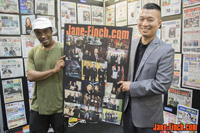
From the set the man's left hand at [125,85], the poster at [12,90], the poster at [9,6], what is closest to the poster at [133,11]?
the man's left hand at [125,85]

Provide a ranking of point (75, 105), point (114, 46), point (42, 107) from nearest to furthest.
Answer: point (114, 46) → point (75, 105) → point (42, 107)

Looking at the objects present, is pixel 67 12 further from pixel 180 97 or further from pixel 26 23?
pixel 180 97

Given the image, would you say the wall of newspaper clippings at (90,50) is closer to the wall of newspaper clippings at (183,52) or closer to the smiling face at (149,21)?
the wall of newspaper clippings at (183,52)

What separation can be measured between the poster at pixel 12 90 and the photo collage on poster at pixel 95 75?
1.21 meters

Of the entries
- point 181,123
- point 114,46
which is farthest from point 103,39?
point 181,123

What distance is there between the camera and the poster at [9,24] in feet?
6.13

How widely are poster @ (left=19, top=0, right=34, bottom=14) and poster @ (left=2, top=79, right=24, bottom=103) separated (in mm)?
973

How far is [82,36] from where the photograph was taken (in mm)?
1112

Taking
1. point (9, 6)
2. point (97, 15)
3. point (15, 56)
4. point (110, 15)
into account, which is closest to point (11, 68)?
point (15, 56)

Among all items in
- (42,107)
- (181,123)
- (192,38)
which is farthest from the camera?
(181,123)

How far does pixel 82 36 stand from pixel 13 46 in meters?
1.35

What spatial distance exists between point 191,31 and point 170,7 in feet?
1.30

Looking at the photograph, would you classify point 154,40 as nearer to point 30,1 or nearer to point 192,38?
point 192,38

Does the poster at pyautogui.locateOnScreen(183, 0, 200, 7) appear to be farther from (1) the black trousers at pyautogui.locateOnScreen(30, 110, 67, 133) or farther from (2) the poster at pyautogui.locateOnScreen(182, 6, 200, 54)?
(1) the black trousers at pyautogui.locateOnScreen(30, 110, 67, 133)
